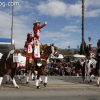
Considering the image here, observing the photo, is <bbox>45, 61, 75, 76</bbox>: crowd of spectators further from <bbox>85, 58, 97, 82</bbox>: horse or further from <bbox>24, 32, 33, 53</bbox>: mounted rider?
<bbox>24, 32, 33, 53</bbox>: mounted rider

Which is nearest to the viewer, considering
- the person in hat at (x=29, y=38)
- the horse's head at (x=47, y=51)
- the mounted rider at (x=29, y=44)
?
the mounted rider at (x=29, y=44)

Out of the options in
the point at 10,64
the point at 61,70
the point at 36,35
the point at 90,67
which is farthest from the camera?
the point at 61,70

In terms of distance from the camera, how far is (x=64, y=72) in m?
21.3

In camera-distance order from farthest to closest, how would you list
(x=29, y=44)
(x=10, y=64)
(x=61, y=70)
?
(x=61, y=70), (x=29, y=44), (x=10, y=64)

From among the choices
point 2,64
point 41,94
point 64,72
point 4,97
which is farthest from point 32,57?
point 64,72

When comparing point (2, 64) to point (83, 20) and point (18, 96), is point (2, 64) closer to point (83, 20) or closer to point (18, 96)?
point (18, 96)

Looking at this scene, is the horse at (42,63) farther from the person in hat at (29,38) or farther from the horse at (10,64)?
the person in hat at (29,38)

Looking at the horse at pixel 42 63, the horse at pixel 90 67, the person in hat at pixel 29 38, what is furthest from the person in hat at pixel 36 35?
the horse at pixel 90 67

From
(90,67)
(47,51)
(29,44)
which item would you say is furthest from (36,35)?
(90,67)

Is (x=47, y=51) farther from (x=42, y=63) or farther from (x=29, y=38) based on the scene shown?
(x=29, y=38)

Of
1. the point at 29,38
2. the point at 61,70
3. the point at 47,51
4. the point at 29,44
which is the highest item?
the point at 29,38

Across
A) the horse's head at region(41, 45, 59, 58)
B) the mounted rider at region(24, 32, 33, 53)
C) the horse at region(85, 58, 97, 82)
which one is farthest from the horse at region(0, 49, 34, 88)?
the horse at region(85, 58, 97, 82)

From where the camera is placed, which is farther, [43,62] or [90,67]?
[90,67]

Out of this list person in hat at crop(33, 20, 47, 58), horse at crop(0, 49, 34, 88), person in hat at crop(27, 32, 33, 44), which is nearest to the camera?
horse at crop(0, 49, 34, 88)
